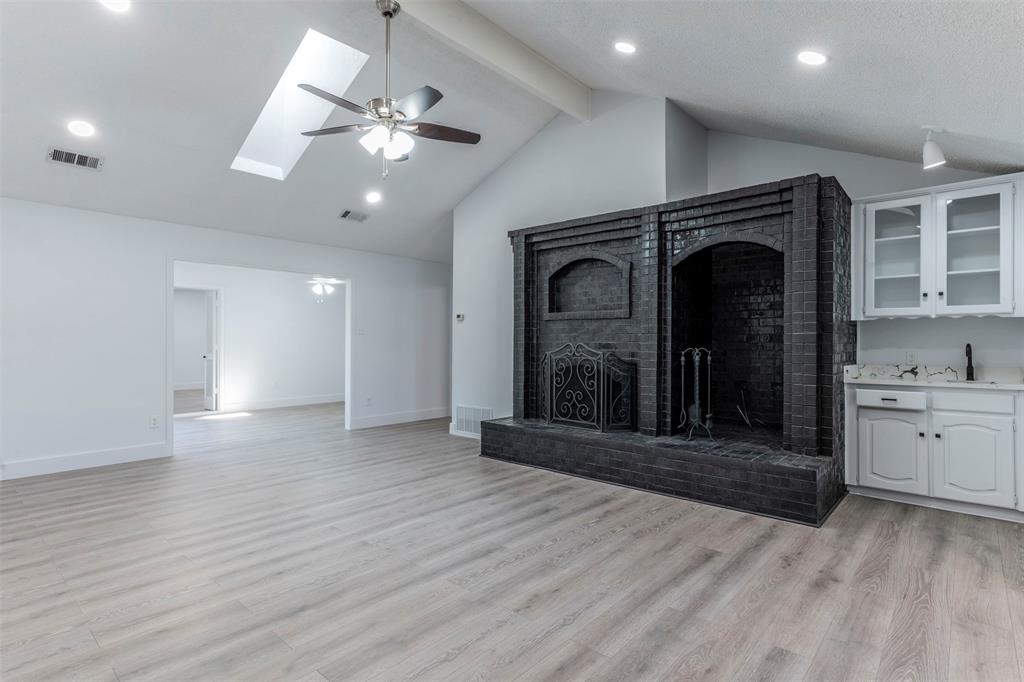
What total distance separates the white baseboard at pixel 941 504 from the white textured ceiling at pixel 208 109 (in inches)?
187

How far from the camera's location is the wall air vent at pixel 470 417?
6.71 meters

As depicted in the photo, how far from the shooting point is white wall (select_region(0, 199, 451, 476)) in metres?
4.94

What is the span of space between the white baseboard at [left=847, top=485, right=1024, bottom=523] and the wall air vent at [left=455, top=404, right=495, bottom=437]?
12.9 feet

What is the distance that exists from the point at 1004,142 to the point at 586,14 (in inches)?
111

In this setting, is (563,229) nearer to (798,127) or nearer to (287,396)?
(798,127)

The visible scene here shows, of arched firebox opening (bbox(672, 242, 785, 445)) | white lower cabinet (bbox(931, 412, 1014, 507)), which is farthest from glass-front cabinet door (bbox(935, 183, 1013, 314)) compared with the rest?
arched firebox opening (bbox(672, 242, 785, 445))

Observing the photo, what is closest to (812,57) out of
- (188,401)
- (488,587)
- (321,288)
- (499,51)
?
(499,51)

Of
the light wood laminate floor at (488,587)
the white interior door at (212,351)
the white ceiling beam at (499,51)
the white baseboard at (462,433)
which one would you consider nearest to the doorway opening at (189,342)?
the white interior door at (212,351)

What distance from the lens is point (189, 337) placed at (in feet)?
41.5

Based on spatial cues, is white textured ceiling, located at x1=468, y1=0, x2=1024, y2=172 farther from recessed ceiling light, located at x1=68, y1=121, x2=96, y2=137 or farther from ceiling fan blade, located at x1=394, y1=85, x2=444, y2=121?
recessed ceiling light, located at x1=68, y1=121, x2=96, y2=137

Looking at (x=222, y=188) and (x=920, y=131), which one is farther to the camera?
(x=222, y=188)

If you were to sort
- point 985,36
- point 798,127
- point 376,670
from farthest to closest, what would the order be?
point 798,127
point 985,36
point 376,670

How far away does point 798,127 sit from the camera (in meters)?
4.44

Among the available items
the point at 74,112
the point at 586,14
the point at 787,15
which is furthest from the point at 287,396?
the point at 787,15
